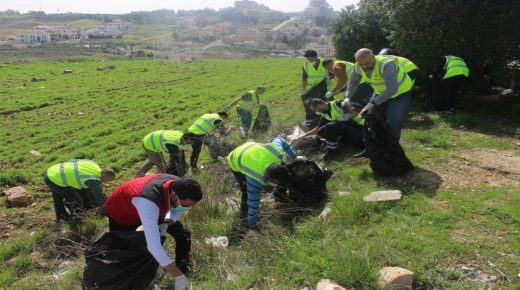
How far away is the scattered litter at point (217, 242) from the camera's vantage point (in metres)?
4.60

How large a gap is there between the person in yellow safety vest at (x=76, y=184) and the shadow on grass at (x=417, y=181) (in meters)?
3.83

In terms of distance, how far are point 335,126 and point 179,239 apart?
3.53m

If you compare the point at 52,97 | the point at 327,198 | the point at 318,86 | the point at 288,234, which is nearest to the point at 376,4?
the point at 318,86

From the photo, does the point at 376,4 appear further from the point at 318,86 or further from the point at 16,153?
the point at 16,153

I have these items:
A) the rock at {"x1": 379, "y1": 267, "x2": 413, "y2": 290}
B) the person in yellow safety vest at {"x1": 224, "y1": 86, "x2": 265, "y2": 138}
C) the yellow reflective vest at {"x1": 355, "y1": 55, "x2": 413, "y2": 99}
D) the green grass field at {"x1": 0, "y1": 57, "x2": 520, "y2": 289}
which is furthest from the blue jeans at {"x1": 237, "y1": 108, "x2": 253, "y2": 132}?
the rock at {"x1": 379, "y1": 267, "x2": 413, "y2": 290}

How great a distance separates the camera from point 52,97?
17.1 meters

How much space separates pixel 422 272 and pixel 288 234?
151cm

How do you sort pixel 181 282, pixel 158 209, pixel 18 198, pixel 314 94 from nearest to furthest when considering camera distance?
pixel 158 209, pixel 181 282, pixel 18 198, pixel 314 94

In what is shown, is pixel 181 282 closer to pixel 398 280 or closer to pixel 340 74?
pixel 398 280

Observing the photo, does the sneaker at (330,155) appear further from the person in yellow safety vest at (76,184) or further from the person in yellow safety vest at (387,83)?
the person in yellow safety vest at (76,184)

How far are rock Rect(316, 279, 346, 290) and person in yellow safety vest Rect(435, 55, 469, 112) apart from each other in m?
6.16

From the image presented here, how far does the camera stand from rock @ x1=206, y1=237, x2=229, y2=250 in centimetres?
459

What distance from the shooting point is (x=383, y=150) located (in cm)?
564

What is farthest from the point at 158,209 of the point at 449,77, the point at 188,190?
the point at 449,77
